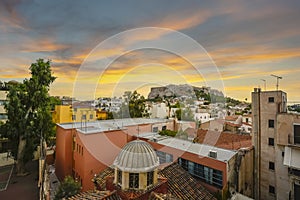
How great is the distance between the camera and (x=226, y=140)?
20094 millimetres

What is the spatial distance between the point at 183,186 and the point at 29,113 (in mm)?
16610

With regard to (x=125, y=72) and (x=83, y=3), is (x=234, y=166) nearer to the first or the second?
(x=125, y=72)

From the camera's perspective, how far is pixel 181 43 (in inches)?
598

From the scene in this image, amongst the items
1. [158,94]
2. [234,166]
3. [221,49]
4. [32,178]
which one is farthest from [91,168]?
[158,94]

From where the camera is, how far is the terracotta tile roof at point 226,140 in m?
17.6

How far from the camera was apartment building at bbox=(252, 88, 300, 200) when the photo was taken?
12727 mm

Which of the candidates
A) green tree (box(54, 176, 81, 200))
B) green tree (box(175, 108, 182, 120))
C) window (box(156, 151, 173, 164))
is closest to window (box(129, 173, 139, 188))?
green tree (box(54, 176, 81, 200))

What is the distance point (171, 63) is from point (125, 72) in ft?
14.5

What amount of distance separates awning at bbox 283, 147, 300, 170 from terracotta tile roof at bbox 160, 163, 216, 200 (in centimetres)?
561

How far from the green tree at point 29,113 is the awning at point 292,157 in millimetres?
20698

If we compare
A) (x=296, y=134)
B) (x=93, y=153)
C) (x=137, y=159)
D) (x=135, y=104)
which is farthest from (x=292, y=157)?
(x=135, y=104)

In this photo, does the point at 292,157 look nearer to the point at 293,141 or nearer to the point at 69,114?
the point at 293,141

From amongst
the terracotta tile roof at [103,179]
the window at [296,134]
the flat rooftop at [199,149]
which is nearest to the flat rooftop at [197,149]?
the flat rooftop at [199,149]

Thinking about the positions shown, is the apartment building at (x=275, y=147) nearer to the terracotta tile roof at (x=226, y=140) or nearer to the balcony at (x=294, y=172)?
the balcony at (x=294, y=172)
